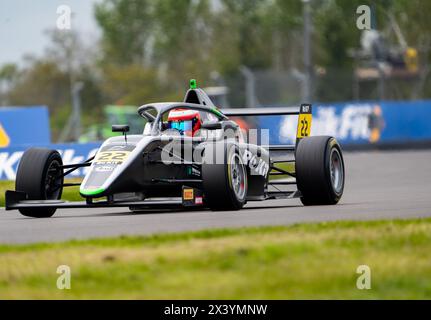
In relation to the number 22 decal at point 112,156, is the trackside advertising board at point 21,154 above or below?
below

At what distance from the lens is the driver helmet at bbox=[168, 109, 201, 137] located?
14875 millimetres

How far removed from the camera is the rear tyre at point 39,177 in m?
14.2

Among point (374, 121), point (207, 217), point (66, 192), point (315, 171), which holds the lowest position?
point (66, 192)

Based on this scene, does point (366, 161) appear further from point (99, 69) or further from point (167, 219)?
point (99, 69)

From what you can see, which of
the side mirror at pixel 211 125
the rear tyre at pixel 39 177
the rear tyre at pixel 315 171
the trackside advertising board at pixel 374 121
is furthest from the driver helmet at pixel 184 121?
the trackside advertising board at pixel 374 121

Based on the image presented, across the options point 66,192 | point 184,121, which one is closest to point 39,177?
point 184,121

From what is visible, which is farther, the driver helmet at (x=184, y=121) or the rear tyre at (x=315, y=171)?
the driver helmet at (x=184, y=121)

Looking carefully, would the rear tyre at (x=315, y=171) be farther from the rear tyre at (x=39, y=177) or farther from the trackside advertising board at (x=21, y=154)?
the trackside advertising board at (x=21, y=154)

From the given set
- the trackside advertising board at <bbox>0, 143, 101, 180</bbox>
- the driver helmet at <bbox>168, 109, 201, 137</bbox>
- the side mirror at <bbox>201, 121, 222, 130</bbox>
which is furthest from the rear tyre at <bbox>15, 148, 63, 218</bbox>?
the trackside advertising board at <bbox>0, 143, 101, 180</bbox>

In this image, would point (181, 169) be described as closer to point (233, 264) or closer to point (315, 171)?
point (315, 171)

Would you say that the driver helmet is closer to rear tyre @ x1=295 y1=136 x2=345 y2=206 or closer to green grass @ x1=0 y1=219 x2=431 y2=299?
rear tyre @ x1=295 y1=136 x2=345 y2=206

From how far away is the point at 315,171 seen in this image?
1445 centimetres

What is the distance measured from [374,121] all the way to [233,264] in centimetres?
3272

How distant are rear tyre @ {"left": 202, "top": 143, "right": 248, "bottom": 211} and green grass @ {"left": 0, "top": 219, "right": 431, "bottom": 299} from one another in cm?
299
